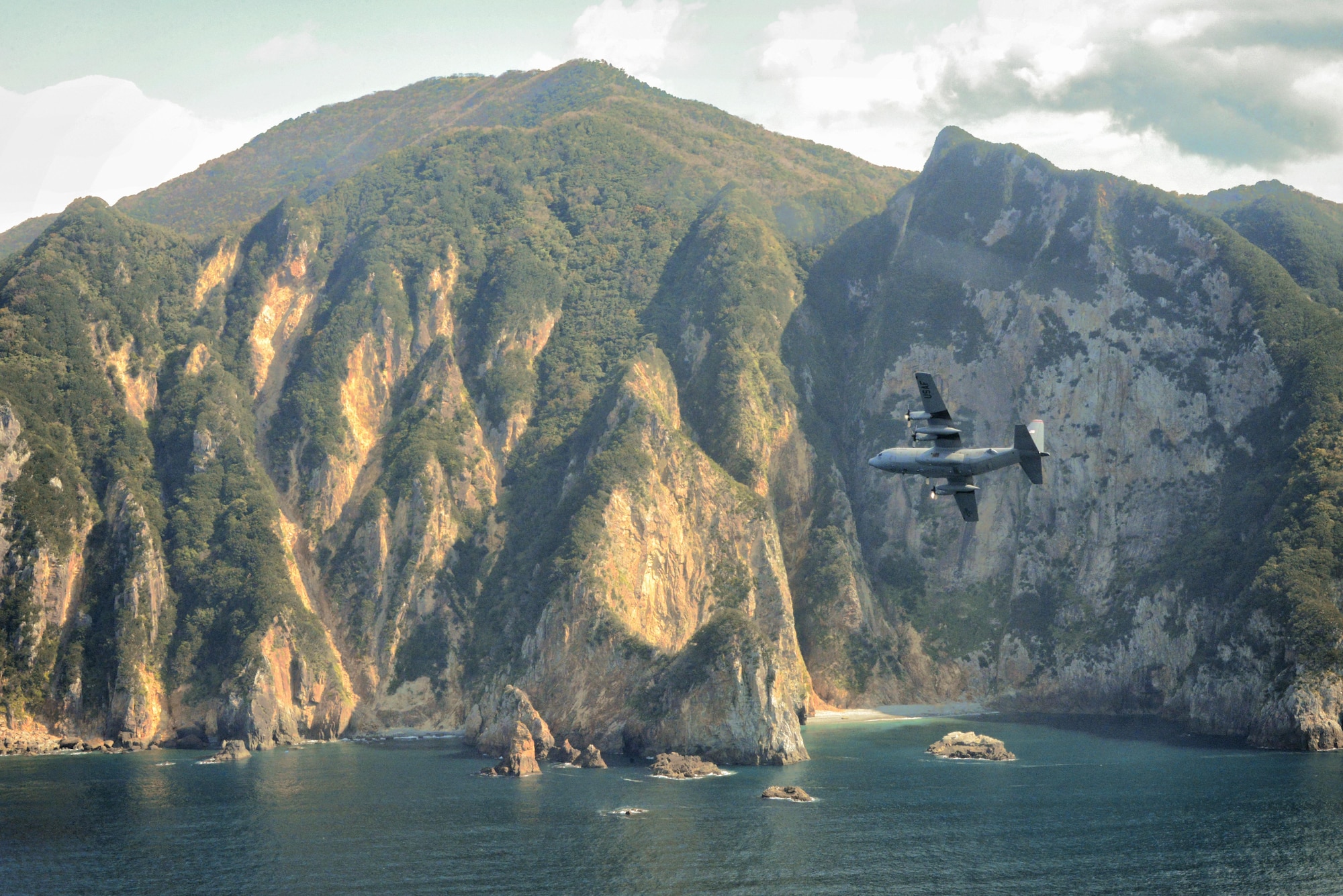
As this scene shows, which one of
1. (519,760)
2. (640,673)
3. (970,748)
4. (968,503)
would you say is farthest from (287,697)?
(968,503)

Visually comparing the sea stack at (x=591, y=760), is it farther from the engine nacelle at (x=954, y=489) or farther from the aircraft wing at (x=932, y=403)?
the aircraft wing at (x=932, y=403)

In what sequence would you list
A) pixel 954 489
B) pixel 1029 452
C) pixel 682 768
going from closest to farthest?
pixel 1029 452 → pixel 954 489 → pixel 682 768

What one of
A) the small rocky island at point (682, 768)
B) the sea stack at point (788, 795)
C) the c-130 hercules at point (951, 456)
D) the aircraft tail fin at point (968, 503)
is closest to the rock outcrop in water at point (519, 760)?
the small rocky island at point (682, 768)

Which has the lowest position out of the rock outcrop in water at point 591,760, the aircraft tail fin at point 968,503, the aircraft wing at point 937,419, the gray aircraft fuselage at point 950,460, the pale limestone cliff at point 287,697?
the rock outcrop in water at point 591,760

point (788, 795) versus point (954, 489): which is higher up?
point (954, 489)

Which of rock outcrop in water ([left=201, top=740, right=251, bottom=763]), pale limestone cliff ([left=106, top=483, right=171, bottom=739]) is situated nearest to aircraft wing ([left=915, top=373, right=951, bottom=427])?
rock outcrop in water ([left=201, top=740, right=251, bottom=763])

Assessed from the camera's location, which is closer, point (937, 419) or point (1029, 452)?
point (937, 419)

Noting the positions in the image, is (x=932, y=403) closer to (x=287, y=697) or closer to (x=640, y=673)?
(x=640, y=673)

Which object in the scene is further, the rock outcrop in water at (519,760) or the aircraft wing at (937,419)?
the rock outcrop in water at (519,760)
